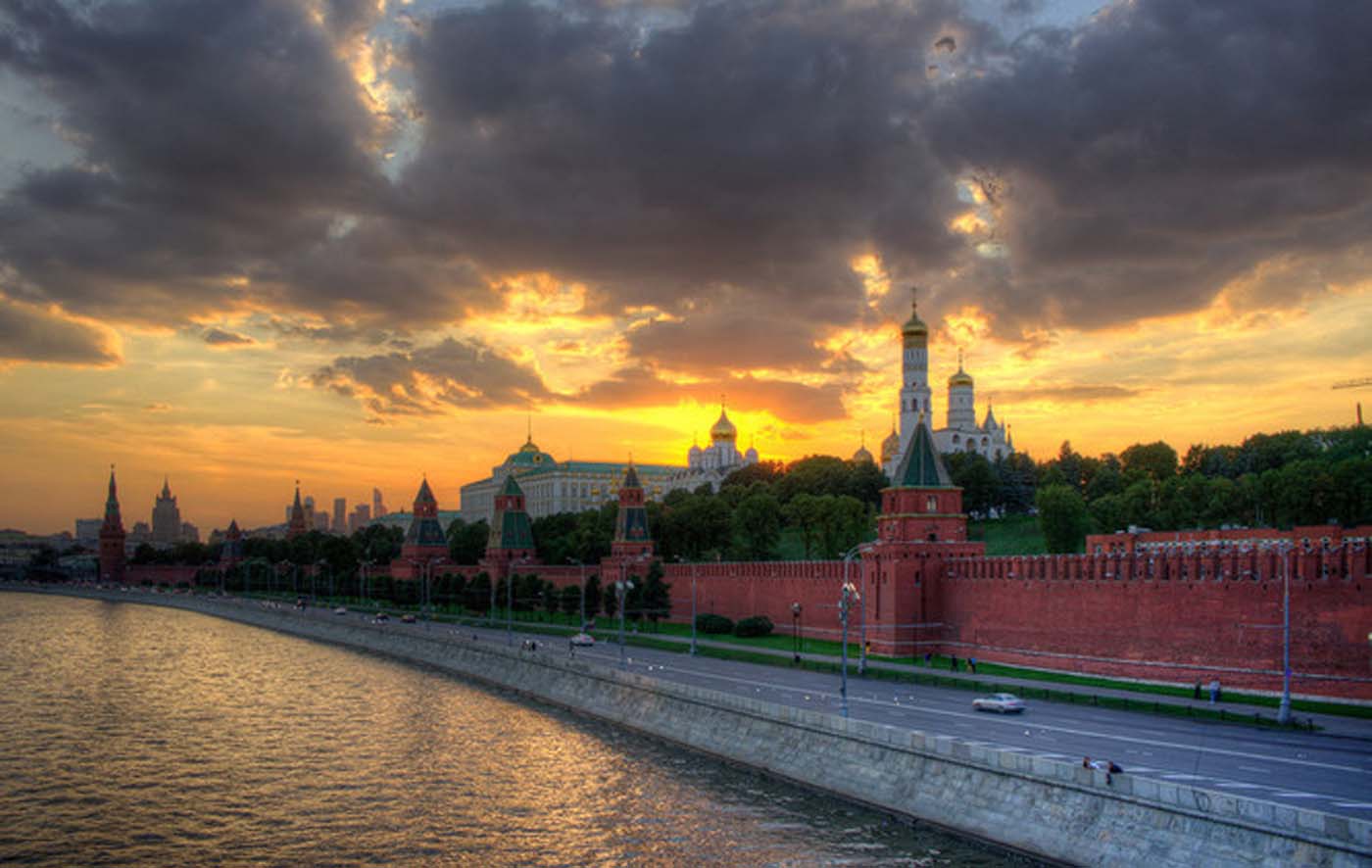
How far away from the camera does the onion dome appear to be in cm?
15009

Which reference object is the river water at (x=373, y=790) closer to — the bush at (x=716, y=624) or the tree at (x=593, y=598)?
the bush at (x=716, y=624)

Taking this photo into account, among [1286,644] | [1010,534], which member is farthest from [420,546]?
[1286,644]

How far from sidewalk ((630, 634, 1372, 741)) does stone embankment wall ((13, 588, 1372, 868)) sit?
11.8 m

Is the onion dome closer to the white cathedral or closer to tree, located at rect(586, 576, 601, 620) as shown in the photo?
the white cathedral

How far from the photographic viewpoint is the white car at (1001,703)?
38.2 m

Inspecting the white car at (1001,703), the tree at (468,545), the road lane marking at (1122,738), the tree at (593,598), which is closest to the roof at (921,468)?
the road lane marking at (1122,738)

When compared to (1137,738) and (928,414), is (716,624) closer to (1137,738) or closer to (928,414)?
(1137,738)

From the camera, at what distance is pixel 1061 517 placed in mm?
85750

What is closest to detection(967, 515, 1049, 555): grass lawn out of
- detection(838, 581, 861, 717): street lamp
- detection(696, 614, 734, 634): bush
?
detection(696, 614, 734, 634): bush

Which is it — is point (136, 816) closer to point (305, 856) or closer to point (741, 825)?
point (305, 856)

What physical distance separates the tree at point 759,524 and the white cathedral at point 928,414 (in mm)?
33930

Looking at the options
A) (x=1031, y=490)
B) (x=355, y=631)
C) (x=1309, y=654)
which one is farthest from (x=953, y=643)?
(x=1031, y=490)

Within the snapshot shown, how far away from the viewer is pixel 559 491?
198750 millimetres

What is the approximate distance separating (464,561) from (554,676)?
247ft
